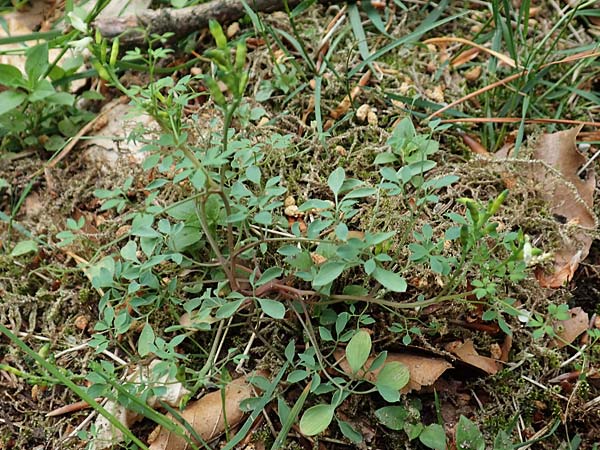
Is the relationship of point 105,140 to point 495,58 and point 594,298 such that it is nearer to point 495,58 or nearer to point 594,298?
point 495,58

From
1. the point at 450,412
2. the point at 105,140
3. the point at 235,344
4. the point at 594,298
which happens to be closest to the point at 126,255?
the point at 235,344

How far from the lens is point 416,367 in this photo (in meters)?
1.55

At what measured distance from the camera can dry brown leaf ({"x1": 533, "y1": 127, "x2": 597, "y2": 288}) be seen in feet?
5.74

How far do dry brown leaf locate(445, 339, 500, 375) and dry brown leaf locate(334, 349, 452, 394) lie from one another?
0.14ft

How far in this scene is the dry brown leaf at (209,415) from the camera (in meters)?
1.55

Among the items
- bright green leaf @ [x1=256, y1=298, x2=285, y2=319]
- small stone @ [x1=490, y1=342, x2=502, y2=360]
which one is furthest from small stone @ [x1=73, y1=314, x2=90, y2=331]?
small stone @ [x1=490, y1=342, x2=502, y2=360]

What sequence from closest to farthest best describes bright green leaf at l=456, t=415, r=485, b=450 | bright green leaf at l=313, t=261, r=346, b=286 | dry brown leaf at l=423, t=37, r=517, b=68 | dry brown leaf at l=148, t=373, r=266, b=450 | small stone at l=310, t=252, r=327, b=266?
bright green leaf at l=313, t=261, r=346, b=286
bright green leaf at l=456, t=415, r=485, b=450
dry brown leaf at l=148, t=373, r=266, b=450
small stone at l=310, t=252, r=327, b=266
dry brown leaf at l=423, t=37, r=517, b=68

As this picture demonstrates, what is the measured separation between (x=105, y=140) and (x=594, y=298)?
1603mm

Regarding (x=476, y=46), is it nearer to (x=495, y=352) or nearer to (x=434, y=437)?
(x=495, y=352)

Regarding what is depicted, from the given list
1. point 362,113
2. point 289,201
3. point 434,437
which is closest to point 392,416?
point 434,437

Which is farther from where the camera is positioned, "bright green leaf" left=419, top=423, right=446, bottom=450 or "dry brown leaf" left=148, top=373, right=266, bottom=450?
"dry brown leaf" left=148, top=373, right=266, bottom=450

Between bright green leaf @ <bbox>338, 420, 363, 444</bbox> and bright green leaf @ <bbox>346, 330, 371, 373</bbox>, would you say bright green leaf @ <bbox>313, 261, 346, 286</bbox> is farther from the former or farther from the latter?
bright green leaf @ <bbox>338, 420, 363, 444</bbox>

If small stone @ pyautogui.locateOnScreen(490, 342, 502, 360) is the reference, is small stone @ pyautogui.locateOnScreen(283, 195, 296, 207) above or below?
above

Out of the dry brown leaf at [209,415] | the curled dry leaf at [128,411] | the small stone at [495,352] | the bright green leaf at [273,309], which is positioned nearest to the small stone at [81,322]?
the curled dry leaf at [128,411]
